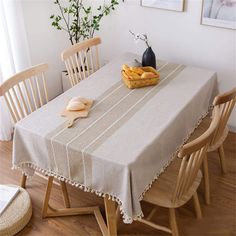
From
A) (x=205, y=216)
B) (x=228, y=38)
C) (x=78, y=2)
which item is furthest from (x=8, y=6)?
(x=205, y=216)

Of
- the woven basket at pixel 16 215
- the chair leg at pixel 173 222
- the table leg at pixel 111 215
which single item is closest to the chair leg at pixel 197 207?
the chair leg at pixel 173 222

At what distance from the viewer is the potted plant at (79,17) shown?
3135mm

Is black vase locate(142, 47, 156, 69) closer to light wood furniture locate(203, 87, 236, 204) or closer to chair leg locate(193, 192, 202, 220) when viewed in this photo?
light wood furniture locate(203, 87, 236, 204)

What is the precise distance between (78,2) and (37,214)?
1.89 metres

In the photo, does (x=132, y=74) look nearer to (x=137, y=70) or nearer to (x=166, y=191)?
(x=137, y=70)

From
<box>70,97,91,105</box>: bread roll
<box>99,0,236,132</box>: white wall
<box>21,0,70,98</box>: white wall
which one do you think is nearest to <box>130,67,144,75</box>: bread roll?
<box>70,97,91,105</box>: bread roll

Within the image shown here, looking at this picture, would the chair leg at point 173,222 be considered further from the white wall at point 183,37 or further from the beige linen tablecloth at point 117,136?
the white wall at point 183,37

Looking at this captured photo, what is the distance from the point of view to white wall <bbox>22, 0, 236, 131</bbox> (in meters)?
2.80

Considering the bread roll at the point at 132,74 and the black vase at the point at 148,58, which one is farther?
the black vase at the point at 148,58

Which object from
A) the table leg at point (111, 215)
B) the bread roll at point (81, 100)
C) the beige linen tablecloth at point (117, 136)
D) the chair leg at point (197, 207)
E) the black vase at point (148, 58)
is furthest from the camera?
the black vase at point (148, 58)

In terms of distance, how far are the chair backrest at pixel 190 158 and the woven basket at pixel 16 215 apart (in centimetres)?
95

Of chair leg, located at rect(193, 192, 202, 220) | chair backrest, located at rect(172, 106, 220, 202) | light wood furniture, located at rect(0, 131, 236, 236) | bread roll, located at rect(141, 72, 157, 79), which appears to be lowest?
light wood furniture, located at rect(0, 131, 236, 236)

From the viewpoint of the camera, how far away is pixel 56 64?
139 inches

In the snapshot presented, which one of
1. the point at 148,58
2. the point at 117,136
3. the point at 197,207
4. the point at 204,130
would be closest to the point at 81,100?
the point at 117,136
